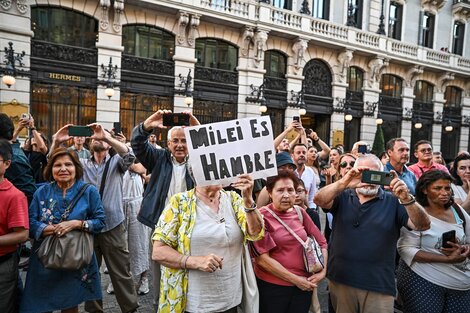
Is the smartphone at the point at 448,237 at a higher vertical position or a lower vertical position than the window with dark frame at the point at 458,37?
lower

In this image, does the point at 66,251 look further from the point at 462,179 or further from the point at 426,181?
the point at 462,179

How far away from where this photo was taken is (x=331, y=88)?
20000 millimetres

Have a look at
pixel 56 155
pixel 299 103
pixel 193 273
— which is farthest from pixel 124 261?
pixel 299 103

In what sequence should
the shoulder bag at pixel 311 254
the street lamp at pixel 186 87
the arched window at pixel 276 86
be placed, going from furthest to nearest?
the arched window at pixel 276 86 → the street lamp at pixel 186 87 → the shoulder bag at pixel 311 254

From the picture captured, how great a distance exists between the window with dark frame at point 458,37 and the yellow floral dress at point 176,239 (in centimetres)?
2921

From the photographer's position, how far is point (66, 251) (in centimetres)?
307

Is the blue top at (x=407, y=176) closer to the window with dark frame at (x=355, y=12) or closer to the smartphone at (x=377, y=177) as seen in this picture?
the smartphone at (x=377, y=177)

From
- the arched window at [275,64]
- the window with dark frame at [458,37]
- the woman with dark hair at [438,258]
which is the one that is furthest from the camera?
the window with dark frame at [458,37]

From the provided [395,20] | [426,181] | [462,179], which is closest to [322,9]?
[395,20]

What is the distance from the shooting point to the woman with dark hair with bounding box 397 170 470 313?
3105mm

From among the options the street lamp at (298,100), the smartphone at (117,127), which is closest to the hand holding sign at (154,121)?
the smartphone at (117,127)

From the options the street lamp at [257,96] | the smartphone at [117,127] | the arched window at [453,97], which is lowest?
the smartphone at [117,127]

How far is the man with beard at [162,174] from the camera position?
3771 millimetres

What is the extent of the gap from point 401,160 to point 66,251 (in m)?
4.40
